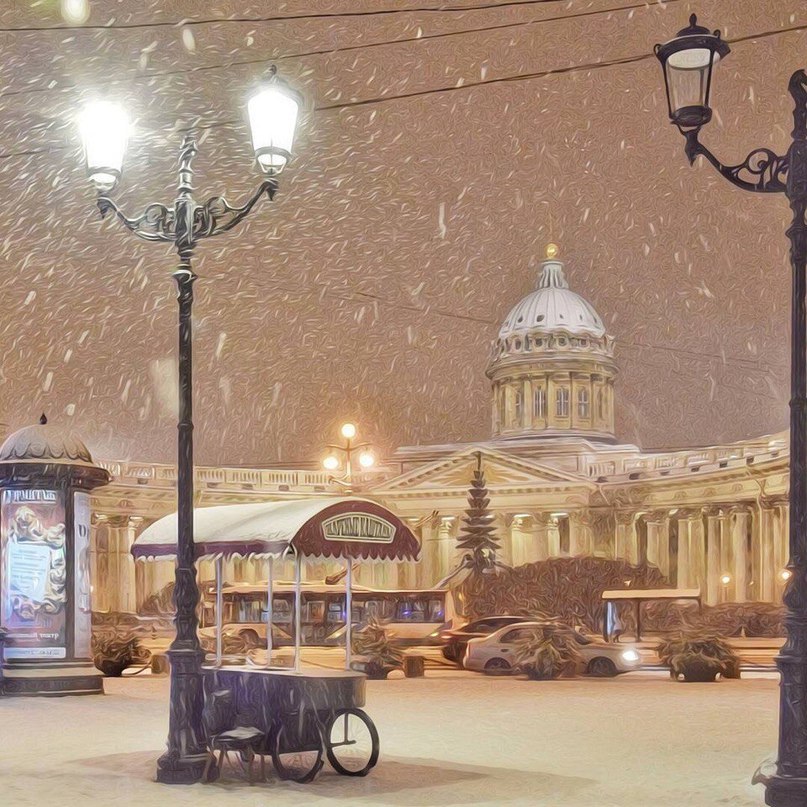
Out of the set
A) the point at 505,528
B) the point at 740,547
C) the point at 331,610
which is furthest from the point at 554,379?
the point at 331,610

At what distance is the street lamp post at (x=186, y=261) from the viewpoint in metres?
12.4

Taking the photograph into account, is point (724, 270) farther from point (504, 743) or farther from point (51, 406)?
point (504, 743)

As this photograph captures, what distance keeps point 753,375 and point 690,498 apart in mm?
9300

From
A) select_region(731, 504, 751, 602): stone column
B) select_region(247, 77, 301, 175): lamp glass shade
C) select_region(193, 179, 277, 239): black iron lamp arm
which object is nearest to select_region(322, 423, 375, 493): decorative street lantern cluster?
select_region(731, 504, 751, 602): stone column

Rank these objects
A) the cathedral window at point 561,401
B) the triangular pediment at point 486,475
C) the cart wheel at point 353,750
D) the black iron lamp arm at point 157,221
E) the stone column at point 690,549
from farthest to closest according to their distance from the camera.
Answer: the cathedral window at point 561,401 → the triangular pediment at point 486,475 → the stone column at point 690,549 → the black iron lamp arm at point 157,221 → the cart wheel at point 353,750

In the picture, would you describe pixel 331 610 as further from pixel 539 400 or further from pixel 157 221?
pixel 539 400

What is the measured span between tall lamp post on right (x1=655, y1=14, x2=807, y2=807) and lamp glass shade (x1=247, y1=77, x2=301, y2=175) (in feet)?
11.0

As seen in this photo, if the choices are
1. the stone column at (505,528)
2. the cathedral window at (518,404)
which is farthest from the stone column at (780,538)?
the cathedral window at (518,404)

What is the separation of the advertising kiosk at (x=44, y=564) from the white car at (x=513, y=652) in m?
11.0

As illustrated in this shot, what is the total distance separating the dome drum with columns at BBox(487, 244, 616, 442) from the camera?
88562 millimetres

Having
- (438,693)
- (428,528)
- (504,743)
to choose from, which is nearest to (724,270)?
(428,528)

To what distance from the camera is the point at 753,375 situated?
60000mm

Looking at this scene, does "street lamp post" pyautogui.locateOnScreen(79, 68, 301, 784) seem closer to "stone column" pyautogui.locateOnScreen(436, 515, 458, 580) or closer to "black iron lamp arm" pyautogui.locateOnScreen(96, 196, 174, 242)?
"black iron lamp arm" pyautogui.locateOnScreen(96, 196, 174, 242)

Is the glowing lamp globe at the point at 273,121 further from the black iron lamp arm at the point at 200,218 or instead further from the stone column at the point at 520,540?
the stone column at the point at 520,540
